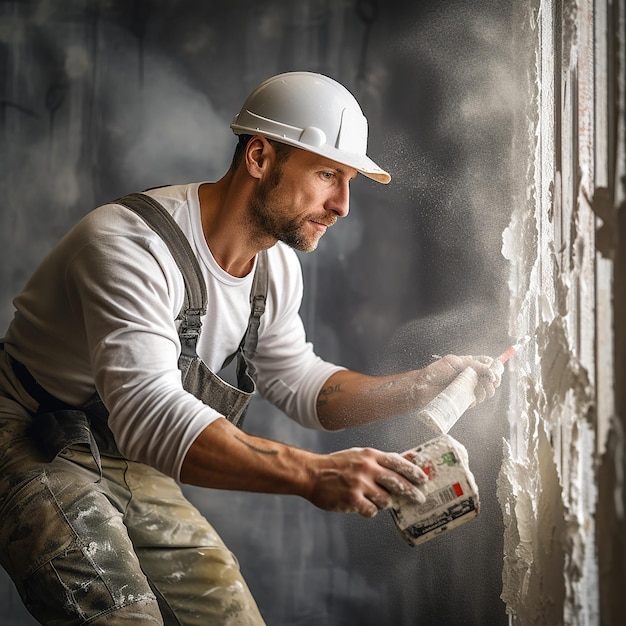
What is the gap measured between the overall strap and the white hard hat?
1.01 feet

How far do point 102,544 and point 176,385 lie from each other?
15.1 inches

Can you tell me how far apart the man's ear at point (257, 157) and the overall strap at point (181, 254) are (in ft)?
0.79

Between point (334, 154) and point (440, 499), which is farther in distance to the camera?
point (334, 154)

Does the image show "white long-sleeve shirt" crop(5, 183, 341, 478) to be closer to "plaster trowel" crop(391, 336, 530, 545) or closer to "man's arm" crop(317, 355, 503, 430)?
"man's arm" crop(317, 355, 503, 430)

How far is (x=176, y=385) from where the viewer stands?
1.38 metres

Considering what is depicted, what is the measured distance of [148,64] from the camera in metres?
2.74

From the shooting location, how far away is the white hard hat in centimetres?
171

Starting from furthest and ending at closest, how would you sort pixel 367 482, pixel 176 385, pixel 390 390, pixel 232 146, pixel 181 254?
pixel 232 146, pixel 390 390, pixel 181 254, pixel 176 385, pixel 367 482

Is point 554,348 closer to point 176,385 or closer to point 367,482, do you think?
point 367,482

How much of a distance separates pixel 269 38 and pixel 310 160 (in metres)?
1.20

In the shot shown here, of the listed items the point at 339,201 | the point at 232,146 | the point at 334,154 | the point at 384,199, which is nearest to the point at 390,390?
the point at 339,201

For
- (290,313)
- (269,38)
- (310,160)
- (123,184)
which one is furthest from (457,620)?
(269,38)

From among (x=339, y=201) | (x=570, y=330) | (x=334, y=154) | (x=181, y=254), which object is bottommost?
(x=570, y=330)

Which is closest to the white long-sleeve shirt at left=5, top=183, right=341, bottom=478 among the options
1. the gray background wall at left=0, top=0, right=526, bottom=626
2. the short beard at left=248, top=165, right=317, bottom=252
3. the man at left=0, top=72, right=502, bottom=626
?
the man at left=0, top=72, right=502, bottom=626
